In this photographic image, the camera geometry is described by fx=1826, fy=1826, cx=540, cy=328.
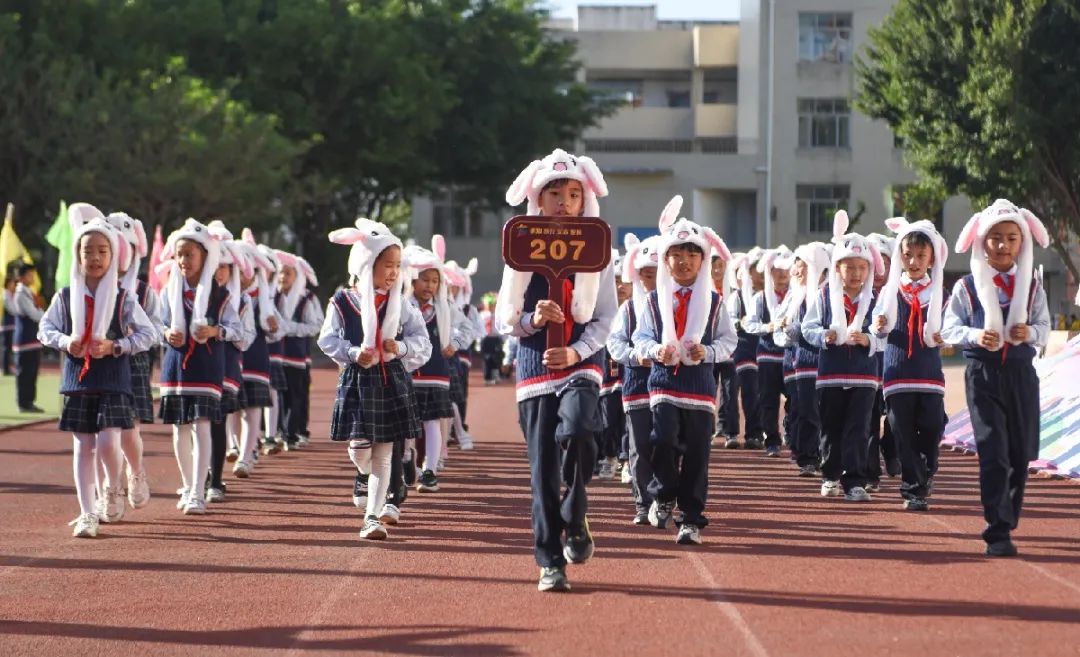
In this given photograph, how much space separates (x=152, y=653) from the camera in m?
7.66

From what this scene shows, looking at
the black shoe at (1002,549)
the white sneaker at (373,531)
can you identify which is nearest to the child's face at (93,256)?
the white sneaker at (373,531)

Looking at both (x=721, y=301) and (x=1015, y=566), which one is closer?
(x=1015, y=566)

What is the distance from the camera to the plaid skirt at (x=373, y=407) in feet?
37.3

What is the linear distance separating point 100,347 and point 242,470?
4.29 metres

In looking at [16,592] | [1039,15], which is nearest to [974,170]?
[1039,15]

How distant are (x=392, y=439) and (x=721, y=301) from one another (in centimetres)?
224

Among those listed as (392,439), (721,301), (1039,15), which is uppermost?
(1039,15)

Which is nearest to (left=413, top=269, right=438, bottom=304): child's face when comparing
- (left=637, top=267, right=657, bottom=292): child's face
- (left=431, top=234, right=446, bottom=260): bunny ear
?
(left=431, top=234, right=446, bottom=260): bunny ear

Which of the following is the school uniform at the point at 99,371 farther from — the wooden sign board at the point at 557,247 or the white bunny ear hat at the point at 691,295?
the wooden sign board at the point at 557,247

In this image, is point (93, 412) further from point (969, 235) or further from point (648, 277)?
point (969, 235)

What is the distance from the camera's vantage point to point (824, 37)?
5797 cm

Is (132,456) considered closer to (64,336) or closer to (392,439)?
(64,336)

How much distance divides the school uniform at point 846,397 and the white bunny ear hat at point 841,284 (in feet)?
0.17

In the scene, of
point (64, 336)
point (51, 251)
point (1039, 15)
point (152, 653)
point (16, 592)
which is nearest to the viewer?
point (152, 653)
